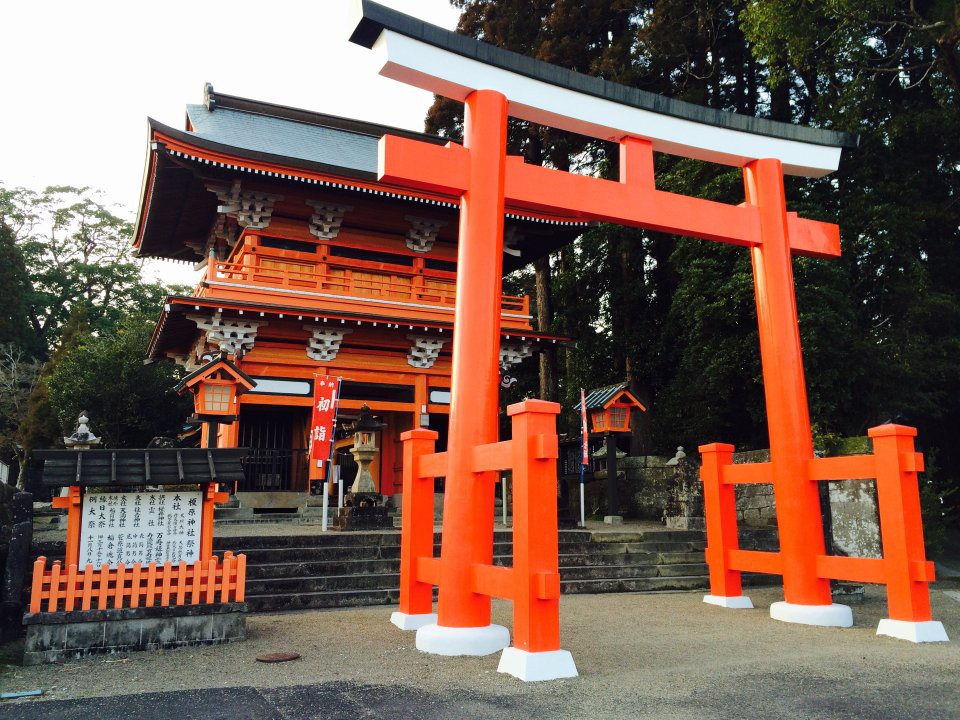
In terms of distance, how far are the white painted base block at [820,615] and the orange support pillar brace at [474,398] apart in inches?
117

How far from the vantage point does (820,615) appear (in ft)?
21.1

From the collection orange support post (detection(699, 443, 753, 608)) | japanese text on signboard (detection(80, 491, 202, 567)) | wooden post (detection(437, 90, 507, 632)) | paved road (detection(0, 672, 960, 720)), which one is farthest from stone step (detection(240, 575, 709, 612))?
paved road (detection(0, 672, 960, 720))

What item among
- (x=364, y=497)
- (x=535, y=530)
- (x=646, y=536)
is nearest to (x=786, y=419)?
(x=535, y=530)

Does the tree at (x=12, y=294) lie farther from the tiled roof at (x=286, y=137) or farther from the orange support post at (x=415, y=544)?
the orange support post at (x=415, y=544)

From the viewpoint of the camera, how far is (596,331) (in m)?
20.4

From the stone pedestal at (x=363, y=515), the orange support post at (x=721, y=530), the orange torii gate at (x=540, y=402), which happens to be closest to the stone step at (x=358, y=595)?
the orange support post at (x=721, y=530)

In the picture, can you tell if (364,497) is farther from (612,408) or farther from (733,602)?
(733,602)

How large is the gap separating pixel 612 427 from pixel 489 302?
7688mm

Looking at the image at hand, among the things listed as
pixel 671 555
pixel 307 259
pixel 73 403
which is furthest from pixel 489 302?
pixel 73 403

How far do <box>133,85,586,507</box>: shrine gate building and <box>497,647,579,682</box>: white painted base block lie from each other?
30.0 ft

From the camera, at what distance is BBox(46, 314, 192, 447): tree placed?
20750mm

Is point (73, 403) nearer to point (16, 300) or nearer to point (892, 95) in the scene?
point (16, 300)

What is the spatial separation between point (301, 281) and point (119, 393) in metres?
10.3

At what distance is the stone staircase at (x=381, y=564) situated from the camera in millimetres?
7672
